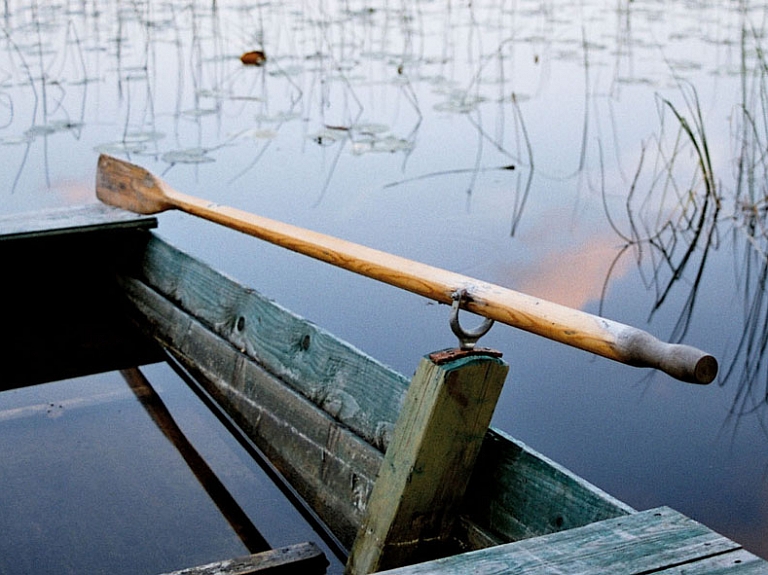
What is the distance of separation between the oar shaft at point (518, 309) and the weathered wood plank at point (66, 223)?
98 centimetres

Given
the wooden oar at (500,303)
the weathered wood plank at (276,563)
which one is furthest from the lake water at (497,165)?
the wooden oar at (500,303)

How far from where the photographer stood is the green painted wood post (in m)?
1.40

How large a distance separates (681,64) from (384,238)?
9.34 feet

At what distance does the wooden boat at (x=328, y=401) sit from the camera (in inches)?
54.5

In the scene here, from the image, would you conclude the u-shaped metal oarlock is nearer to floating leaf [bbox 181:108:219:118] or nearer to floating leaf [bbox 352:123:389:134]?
floating leaf [bbox 352:123:389:134]

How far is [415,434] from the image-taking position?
55.9 inches

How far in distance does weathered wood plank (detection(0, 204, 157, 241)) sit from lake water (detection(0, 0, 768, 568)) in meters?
0.73

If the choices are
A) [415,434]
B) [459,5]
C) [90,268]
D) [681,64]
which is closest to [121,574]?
[415,434]

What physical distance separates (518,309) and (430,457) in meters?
0.27

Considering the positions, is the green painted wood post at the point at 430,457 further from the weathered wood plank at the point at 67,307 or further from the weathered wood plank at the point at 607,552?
the weathered wood plank at the point at 67,307

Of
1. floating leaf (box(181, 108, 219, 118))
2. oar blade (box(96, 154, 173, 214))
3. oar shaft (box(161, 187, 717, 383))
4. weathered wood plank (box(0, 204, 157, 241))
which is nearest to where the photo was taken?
oar shaft (box(161, 187, 717, 383))

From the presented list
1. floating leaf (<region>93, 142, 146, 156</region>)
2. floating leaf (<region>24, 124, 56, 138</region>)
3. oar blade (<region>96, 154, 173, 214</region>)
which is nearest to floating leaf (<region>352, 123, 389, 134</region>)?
floating leaf (<region>93, 142, 146, 156</region>)

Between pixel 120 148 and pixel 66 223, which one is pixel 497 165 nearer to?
pixel 120 148

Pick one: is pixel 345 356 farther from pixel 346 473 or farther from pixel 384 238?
pixel 384 238
